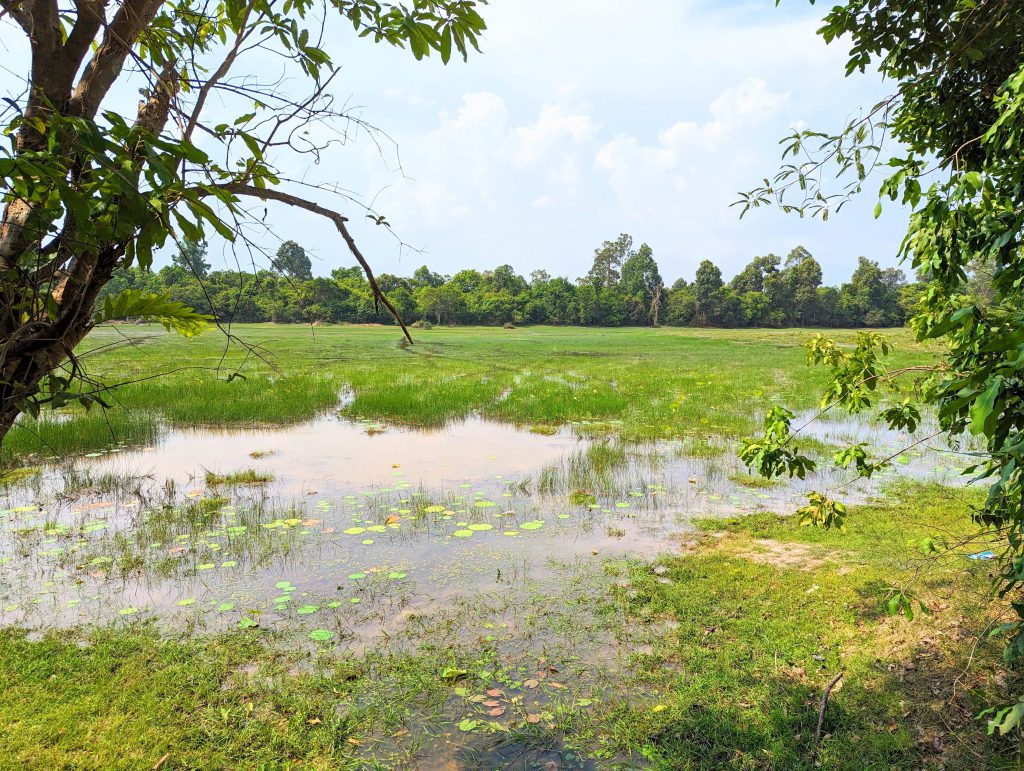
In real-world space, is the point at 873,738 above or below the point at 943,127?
below

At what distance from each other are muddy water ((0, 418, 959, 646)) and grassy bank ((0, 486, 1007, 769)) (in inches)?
18.8

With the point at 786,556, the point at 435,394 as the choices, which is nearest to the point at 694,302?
the point at 435,394

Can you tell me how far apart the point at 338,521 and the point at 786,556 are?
4644 mm

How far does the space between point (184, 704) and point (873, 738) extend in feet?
12.2

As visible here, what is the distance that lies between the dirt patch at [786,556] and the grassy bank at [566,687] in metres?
0.46

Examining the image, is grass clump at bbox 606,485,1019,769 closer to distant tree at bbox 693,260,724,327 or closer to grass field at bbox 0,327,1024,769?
grass field at bbox 0,327,1024,769

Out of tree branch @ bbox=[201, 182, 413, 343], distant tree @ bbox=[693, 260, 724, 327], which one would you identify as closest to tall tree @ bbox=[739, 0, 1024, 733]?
tree branch @ bbox=[201, 182, 413, 343]

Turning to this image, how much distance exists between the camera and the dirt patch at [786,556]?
17.7 ft

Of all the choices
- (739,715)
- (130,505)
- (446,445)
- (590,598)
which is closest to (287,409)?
(446,445)

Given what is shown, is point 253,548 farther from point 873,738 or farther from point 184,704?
point 873,738

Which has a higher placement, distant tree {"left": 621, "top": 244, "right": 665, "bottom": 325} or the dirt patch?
distant tree {"left": 621, "top": 244, "right": 665, "bottom": 325}

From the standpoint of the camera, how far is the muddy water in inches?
186

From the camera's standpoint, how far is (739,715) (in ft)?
10.8

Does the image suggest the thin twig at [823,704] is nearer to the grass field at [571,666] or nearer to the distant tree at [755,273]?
the grass field at [571,666]
